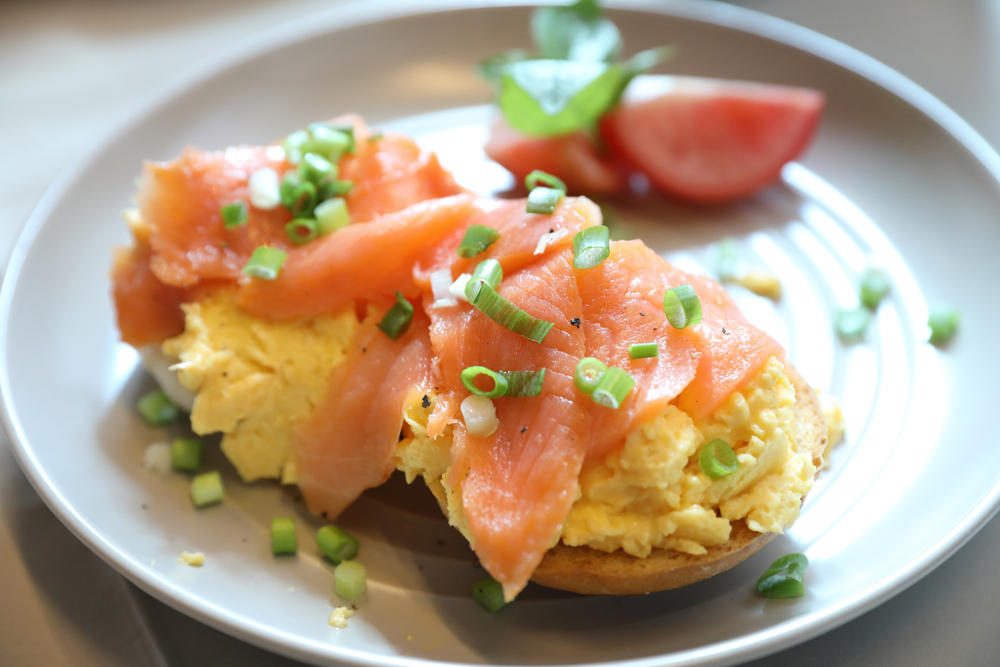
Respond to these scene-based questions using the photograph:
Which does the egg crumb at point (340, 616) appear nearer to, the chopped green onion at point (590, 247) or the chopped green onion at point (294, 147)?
the chopped green onion at point (590, 247)

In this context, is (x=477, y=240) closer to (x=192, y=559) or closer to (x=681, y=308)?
(x=681, y=308)

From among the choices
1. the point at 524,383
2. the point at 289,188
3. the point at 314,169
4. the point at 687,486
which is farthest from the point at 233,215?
the point at 687,486

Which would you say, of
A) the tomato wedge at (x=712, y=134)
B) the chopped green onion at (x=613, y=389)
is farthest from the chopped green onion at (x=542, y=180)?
the tomato wedge at (x=712, y=134)

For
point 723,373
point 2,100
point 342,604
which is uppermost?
point 723,373

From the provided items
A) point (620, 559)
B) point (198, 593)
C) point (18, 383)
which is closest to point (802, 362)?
point (620, 559)

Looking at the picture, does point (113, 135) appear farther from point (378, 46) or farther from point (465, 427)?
point (465, 427)

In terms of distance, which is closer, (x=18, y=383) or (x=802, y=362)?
(x=18, y=383)

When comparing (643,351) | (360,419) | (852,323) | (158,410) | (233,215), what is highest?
(643,351)

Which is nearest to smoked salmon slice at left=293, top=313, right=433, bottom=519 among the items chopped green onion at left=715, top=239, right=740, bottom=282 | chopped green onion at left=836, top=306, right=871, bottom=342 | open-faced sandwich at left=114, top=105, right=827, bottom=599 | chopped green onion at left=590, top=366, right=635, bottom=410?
open-faced sandwich at left=114, top=105, right=827, bottom=599
